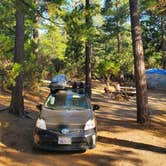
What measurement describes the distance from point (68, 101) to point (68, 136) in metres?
2.17

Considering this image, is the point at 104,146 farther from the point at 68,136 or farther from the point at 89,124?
the point at 68,136

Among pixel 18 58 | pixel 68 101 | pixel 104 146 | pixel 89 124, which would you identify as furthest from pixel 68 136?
pixel 18 58

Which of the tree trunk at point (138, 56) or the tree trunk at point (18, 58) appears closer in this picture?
the tree trunk at point (138, 56)

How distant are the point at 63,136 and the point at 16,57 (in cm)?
556

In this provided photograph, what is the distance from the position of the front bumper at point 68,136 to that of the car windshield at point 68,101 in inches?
61.4

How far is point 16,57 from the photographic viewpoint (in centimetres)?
1439

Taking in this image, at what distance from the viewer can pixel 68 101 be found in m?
11.8

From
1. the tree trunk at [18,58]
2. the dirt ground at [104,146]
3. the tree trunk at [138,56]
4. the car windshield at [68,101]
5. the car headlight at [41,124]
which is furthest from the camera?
the tree trunk at [18,58]

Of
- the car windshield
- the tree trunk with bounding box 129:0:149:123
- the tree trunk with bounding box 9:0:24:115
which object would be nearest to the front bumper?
the car windshield

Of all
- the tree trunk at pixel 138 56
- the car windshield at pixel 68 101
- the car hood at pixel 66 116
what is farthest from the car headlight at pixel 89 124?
the tree trunk at pixel 138 56

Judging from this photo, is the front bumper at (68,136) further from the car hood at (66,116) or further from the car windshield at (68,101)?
the car windshield at (68,101)

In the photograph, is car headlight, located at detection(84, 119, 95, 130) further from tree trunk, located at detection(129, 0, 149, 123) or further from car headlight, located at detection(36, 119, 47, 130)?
tree trunk, located at detection(129, 0, 149, 123)

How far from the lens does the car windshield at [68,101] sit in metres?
11.5

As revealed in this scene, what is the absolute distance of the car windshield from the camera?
11477 millimetres
